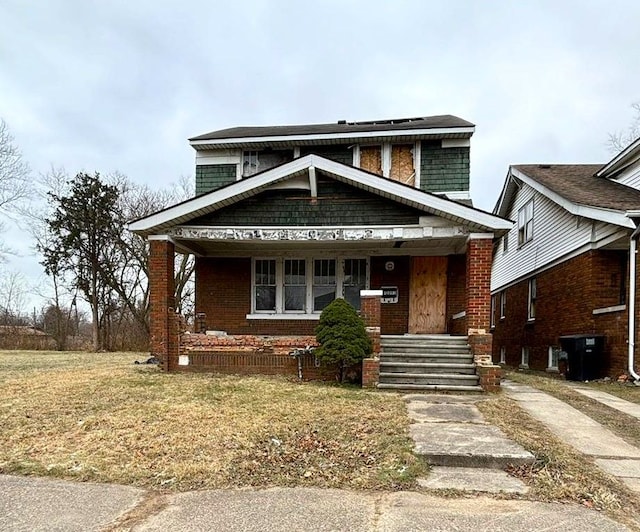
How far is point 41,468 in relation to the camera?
13.1 ft

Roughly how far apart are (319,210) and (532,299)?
950cm

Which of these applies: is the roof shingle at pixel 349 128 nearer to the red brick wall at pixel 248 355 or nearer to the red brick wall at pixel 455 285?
the red brick wall at pixel 455 285

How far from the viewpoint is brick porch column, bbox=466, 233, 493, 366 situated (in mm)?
8469

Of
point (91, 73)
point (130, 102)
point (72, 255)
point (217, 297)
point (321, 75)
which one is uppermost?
point (321, 75)

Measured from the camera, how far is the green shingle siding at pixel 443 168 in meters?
12.3

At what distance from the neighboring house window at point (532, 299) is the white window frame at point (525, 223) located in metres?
1.53

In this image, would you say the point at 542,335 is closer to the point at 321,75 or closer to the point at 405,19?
the point at 405,19

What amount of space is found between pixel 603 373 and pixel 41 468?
11049 mm

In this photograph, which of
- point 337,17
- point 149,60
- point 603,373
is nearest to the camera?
point 603,373

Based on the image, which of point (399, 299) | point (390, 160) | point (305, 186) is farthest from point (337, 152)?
point (399, 299)

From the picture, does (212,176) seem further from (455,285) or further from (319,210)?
(455,285)

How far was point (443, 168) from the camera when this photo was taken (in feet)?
41.0

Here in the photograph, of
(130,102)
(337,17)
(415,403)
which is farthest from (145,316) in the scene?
(415,403)

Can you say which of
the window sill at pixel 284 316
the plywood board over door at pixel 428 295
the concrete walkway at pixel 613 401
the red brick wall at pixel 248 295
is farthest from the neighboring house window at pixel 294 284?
the concrete walkway at pixel 613 401
